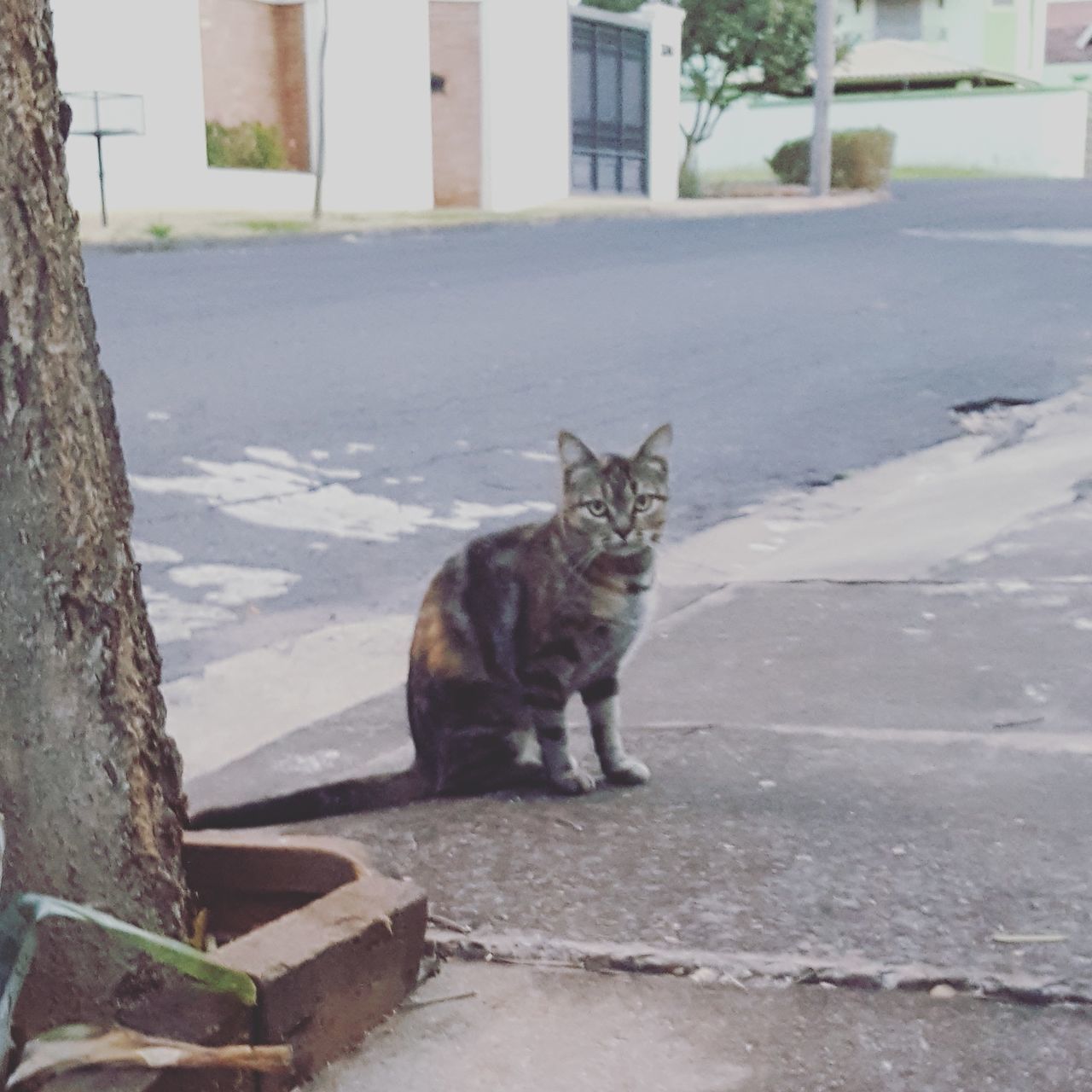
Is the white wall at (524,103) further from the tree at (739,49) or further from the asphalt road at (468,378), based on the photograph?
Result: the asphalt road at (468,378)

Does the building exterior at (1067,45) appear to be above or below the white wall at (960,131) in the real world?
above

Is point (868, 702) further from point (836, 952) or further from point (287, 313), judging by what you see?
point (287, 313)

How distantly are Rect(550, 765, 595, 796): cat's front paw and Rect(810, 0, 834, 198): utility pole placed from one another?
20696 millimetres

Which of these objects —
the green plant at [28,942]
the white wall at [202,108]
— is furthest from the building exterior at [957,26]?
the green plant at [28,942]

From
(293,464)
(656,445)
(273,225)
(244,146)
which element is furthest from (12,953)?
(244,146)

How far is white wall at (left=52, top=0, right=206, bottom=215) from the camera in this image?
15.3 metres

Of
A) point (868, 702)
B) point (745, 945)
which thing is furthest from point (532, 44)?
point (745, 945)

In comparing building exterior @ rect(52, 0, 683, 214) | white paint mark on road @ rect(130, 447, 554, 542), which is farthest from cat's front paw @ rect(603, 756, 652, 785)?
building exterior @ rect(52, 0, 683, 214)

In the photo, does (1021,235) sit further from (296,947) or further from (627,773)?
(296,947)

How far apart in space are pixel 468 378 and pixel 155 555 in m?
3.61

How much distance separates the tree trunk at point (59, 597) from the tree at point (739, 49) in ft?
92.3

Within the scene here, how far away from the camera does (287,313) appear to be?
985cm

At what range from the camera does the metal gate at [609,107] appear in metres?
24.5

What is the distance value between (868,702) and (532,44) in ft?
68.7
